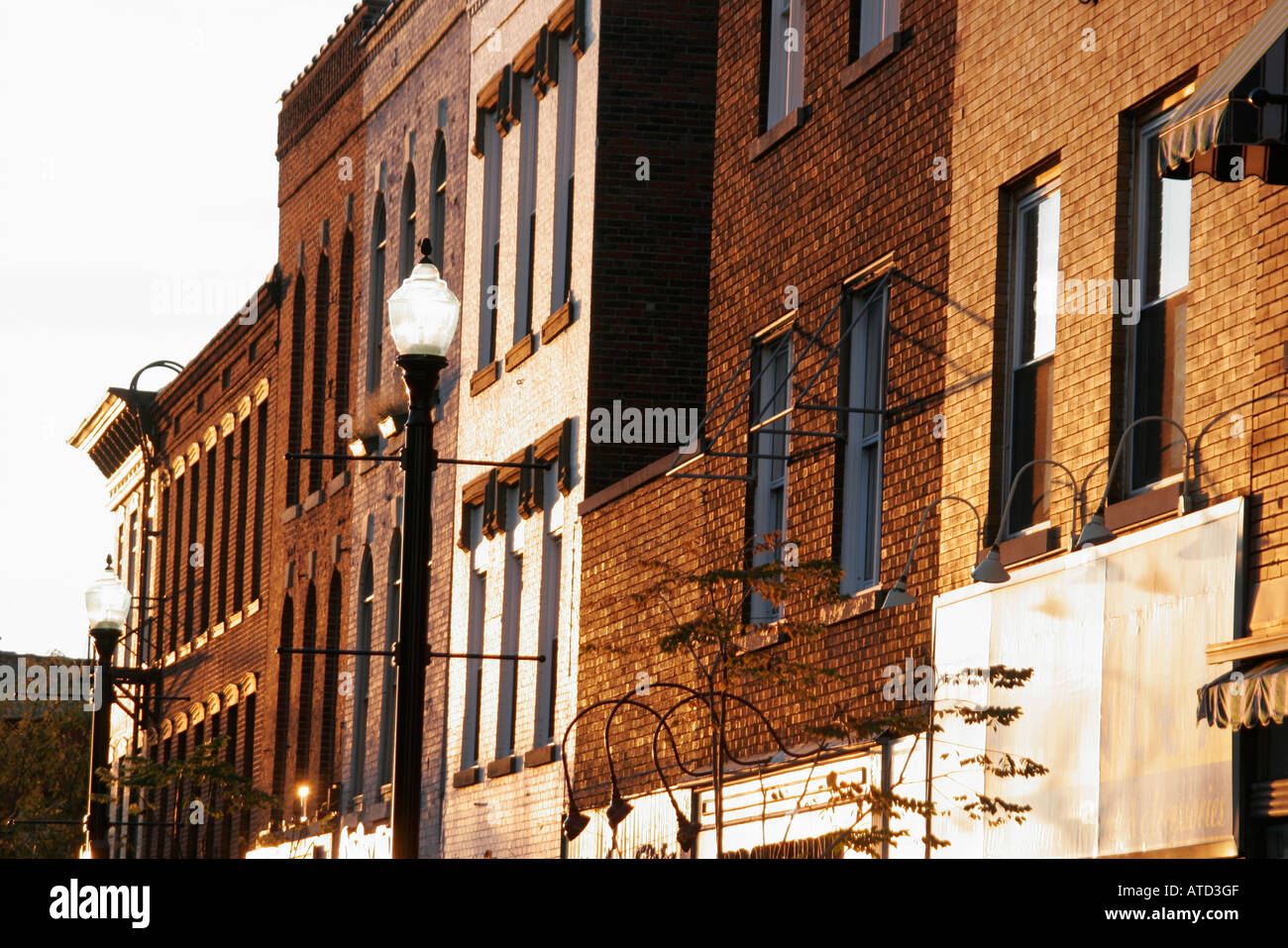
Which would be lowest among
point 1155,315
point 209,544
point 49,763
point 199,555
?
point 49,763

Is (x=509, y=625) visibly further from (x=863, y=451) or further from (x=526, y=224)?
(x=863, y=451)

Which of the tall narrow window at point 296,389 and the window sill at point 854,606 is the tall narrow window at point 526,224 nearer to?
the window sill at point 854,606

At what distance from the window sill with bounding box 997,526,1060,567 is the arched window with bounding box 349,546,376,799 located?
1866cm

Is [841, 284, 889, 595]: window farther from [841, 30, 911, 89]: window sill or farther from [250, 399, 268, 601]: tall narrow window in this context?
[250, 399, 268, 601]: tall narrow window

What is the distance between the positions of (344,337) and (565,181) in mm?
10216

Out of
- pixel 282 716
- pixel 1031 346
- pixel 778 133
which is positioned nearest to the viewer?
pixel 1031 346

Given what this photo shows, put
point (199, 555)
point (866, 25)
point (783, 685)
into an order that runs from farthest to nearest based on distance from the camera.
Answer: point (199, 555) < point (866, 25) < point (783, 685)

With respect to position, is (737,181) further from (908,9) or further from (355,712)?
(355,712)

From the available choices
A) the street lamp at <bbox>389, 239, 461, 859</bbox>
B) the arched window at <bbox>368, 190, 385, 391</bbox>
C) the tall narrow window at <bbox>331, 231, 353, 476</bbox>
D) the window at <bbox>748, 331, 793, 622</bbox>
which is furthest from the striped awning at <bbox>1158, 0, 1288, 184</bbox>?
the tall narrow window at <bbox>331, 231, 353, 476</bbox>

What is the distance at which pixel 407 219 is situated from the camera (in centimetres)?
3164

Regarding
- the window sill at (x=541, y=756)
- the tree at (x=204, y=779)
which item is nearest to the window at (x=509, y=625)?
the window sill at (x=541, y=756)

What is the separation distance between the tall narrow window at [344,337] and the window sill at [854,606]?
18205 millimetres

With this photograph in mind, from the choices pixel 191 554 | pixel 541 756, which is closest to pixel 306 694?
pixel 191 554

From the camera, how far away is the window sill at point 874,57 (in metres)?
16.8
